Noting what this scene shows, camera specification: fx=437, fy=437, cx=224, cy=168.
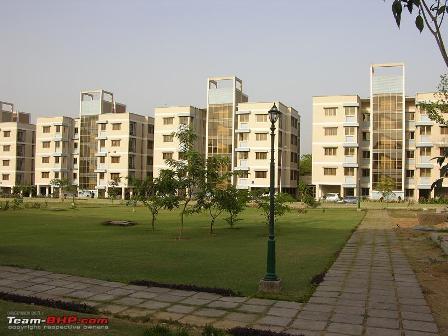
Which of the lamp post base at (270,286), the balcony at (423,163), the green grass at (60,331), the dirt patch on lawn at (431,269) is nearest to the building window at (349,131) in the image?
the balcony at (423,163)

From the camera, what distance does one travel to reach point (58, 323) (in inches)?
266

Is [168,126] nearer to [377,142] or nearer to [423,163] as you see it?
[377,142]

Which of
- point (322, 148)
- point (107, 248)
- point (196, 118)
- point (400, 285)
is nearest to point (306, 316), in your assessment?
point (400, 285)

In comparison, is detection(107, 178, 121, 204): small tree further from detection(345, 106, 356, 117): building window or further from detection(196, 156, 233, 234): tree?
detection(345, 106, 356, 117): building window

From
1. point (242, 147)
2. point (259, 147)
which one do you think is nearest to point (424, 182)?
point (259, 147)

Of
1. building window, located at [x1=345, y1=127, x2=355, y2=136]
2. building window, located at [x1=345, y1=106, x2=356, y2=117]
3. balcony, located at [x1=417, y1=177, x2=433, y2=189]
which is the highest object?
building window, located at [x1=345, y1=106, x2=356, y2=117]

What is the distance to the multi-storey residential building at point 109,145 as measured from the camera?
76750 mm

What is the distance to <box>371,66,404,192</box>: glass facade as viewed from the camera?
64.6 m

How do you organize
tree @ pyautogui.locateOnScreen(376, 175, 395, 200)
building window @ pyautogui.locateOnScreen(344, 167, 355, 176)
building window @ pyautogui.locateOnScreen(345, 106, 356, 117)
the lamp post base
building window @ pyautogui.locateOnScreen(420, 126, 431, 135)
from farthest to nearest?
building window @ pyautogui.locateOnScreen(345, 106, 356, 117) → building window @ pyautogui.locateOnScreen(344, 167, 355, 176) → building window @ pyautogui.locateOnScreen(420, 126, 431, 135) → tree @ pyautogui.locateOnScreen(376, 175, 395, 200) → the lamp post base

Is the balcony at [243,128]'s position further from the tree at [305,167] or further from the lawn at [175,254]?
the lawn at [175,254]

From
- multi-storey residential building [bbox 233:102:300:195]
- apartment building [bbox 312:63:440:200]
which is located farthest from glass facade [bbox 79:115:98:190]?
apartment building [bbox 312:63:440:200]

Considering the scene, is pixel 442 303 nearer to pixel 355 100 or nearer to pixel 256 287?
pixel 256 287

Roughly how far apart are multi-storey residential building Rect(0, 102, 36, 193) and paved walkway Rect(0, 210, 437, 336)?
84860 mm

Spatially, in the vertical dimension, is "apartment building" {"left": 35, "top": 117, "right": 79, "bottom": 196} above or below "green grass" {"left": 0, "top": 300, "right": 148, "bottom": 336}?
above
